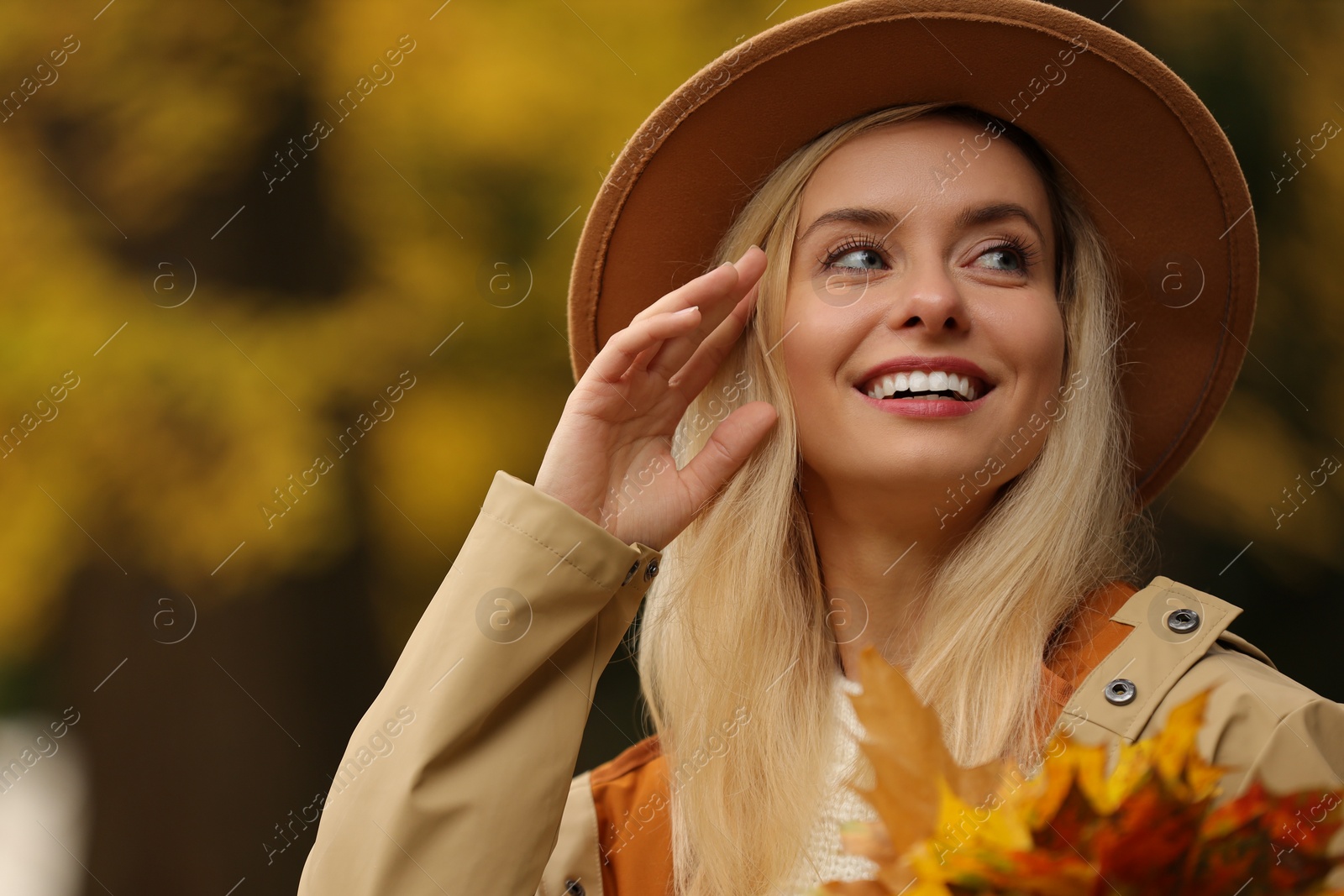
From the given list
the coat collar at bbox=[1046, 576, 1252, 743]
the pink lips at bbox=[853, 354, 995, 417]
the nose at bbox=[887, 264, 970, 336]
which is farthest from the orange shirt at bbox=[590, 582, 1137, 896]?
the nose at bbox=[887, 264, 970, 336]

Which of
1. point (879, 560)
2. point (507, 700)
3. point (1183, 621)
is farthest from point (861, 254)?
point (507, 700)

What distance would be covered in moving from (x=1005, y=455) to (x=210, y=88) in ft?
8.89

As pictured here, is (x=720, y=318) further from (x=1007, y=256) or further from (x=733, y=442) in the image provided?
(x=1007, y=256)

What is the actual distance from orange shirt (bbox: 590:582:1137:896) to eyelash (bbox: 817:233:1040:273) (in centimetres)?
55

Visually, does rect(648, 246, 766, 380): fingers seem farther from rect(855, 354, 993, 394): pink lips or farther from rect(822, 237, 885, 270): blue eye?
rect(855, 354, 993, 394): pink lips

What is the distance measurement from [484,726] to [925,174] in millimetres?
1119

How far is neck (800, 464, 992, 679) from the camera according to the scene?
1.97 metres

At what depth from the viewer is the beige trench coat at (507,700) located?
1570mm

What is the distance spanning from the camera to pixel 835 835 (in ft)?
5.94

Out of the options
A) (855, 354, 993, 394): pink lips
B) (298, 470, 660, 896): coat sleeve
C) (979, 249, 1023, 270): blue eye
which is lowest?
(298, 470, 660, 896): coat sleeve

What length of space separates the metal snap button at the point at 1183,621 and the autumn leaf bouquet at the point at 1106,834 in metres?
0.65

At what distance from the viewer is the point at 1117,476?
204 centimetres

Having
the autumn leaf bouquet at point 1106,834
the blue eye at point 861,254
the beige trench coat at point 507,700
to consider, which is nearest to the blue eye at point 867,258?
the blue eye at point 861,254

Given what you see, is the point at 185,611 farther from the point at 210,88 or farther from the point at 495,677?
the point at 495,677
